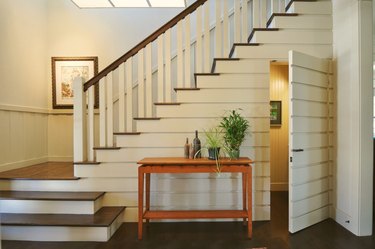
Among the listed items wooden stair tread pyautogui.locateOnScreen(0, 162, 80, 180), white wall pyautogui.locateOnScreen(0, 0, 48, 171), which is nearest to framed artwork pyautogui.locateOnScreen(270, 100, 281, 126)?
wooden stair tread pyautogui.locateOnScreen(0, 162, 80, 180)

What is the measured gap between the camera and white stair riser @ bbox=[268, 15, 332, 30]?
3357mm

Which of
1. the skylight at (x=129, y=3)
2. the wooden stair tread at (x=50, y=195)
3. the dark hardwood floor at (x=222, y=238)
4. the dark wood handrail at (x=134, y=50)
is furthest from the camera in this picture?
the skylight at (x=129, y=3)

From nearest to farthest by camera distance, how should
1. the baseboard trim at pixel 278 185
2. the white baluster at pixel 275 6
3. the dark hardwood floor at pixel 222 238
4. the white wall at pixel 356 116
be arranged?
the dark hardwood floor at pixel 222 238, the white wall at pixel 356 116, the white baluster at pixel 275 6, the baseboard trim at pixel 278 185

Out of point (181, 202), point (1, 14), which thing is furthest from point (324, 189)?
point (1, 14)

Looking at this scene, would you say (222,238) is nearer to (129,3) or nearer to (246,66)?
(246,66)

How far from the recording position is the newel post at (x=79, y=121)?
3.23 m

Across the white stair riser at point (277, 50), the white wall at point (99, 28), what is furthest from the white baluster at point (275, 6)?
the white wall at point (99, 28)

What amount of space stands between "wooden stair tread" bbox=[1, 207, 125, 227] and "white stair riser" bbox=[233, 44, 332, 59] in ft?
8.30

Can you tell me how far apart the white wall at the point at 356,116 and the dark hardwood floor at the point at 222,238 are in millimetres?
265

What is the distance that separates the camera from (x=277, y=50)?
336 cm

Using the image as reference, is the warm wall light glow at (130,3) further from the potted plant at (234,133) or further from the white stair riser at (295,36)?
the potted plant at (234,133)

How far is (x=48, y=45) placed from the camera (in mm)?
4602

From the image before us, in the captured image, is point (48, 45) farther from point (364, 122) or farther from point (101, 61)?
point (364, 122)

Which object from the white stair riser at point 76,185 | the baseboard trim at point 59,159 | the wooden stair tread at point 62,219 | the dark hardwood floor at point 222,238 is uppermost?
the baseboard trim at point 59,159
